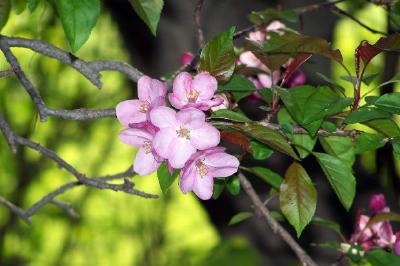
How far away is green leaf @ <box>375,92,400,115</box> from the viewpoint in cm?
96

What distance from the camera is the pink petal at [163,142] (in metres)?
0.90

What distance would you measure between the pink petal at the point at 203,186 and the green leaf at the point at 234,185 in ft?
0.72

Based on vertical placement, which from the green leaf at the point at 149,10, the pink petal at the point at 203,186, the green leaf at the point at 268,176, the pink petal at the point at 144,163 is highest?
the green leaf at the point at 149,10

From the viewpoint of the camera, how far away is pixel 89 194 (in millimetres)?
4980

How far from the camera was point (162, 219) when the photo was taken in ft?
17.7

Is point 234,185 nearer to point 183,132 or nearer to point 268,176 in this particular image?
point 268,176

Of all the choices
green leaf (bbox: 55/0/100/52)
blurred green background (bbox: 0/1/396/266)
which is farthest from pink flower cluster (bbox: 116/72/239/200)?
blurred green background (bbox: 0/1/396/266)

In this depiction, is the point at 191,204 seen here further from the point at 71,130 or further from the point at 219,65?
the point at 219,65

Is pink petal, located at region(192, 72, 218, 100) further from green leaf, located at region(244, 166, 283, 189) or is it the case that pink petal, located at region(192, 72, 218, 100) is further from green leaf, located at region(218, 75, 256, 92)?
green leaf, located at region(244, 166, 283, 189)

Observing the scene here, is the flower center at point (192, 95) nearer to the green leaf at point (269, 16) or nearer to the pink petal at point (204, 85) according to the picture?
the pink petal at point (204, 85)

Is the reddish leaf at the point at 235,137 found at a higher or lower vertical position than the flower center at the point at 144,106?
lower

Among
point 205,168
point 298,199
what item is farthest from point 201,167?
point 298,199

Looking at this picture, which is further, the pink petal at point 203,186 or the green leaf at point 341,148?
the green leaf at point 341,148

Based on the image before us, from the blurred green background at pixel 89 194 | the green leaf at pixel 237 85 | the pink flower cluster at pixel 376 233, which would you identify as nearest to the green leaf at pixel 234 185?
the green leaf at pixel 237 85
